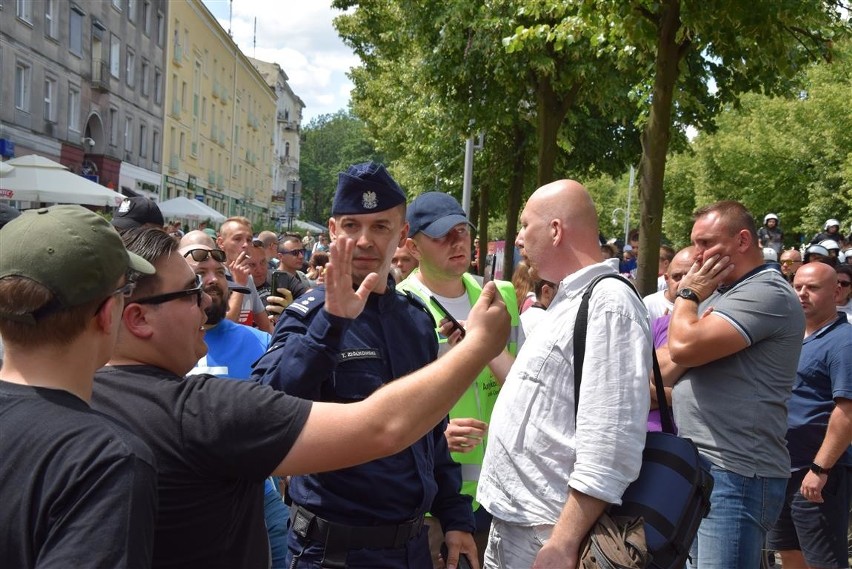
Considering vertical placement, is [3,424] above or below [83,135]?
below

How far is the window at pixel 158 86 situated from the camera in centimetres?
4516

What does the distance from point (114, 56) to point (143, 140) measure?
19.2ft

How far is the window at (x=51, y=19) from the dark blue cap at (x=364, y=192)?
1261 inches

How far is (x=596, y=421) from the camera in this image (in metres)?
2.74

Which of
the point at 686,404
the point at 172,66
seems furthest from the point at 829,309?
the point at 172,66

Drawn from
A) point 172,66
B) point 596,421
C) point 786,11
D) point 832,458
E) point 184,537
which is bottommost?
point 832,458

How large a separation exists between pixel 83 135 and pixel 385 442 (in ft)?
124

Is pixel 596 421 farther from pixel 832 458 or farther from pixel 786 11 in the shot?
pixel 786 11

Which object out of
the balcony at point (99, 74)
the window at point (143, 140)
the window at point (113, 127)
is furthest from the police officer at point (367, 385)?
the window at point (143, 140)

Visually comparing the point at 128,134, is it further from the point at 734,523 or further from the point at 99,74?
the point at 734,523

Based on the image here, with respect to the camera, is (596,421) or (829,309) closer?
(596,421)

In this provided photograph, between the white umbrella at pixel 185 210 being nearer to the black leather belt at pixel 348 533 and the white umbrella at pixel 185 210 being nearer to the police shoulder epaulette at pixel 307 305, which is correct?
the police shoulder epaulette at pixel 307 305

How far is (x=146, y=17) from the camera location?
140 ft

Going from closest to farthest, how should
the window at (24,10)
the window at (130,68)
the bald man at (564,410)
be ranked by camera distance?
the bald man at (564,410), the window at (24,10), the window at (130,68)
